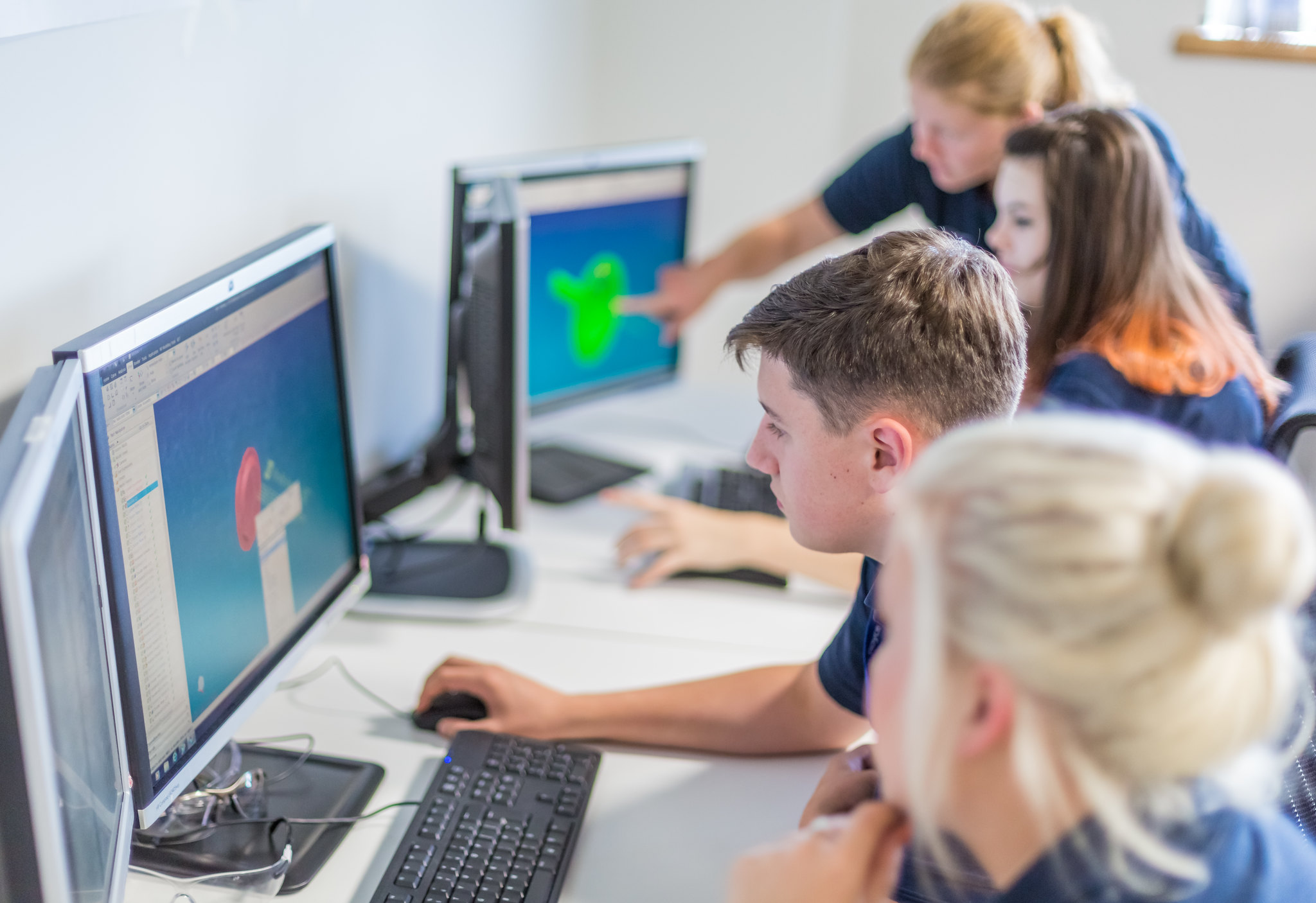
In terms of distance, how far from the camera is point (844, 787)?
911 mm

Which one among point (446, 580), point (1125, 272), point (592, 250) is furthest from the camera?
point (592, 250)

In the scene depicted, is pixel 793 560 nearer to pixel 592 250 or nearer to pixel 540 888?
pixel 592 250

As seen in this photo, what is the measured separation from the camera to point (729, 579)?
1452 millimetres

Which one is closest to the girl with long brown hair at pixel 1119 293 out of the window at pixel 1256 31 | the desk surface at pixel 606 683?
the desk surface at pixel 606 683

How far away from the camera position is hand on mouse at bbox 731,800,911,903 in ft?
2.16

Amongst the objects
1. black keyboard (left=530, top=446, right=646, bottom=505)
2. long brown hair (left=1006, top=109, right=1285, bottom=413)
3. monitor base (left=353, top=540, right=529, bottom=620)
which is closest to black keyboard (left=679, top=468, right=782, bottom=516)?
black keyboard (left=530, top=446, right=646, bottom=505)

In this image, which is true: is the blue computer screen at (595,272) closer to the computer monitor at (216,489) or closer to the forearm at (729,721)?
the computer monitor at (216,489)

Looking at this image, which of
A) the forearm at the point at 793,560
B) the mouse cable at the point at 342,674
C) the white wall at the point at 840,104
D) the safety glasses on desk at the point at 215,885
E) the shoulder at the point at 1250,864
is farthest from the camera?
the white wall at the point at 840,104

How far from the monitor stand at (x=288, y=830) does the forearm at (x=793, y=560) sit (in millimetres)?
595

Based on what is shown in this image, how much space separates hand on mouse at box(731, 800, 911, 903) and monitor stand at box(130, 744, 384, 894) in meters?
0.42

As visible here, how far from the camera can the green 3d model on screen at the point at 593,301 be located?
1627mm

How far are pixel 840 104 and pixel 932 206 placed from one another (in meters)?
0.92

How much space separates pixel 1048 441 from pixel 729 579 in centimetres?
93

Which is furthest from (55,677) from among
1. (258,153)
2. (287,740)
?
(258,153)
